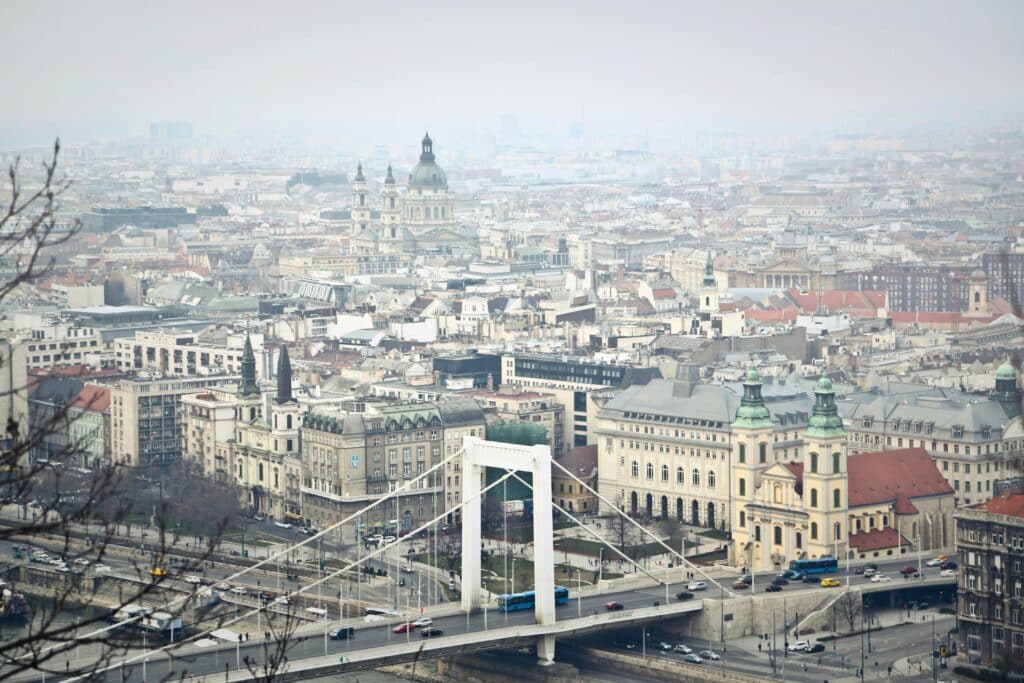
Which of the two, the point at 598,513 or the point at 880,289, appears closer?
the point at 598,513

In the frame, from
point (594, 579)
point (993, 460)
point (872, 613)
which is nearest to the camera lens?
point (872, 613)

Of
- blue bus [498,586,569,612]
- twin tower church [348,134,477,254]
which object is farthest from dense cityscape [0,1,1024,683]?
twin tower church [348,134,477,254]

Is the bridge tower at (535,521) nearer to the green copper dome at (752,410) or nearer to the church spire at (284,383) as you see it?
the green copper dome at (752,410)

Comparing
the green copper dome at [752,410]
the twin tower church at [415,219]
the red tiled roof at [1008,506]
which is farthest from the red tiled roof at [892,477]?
the twin tower church at [415,219]

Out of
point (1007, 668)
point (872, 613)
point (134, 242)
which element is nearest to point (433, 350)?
point (872, 613)

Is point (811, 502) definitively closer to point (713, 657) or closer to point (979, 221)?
point (713, 657)

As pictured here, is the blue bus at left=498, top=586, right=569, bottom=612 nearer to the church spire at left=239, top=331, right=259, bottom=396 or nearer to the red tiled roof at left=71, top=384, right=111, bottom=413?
the church spire at left=239, top=331, right=259, bottom=396
